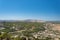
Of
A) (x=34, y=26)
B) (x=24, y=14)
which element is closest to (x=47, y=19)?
(x=34, y=26)

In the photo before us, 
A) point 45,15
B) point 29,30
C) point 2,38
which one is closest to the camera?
Answer: point 2,38

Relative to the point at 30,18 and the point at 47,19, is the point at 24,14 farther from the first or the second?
the point at 47,19

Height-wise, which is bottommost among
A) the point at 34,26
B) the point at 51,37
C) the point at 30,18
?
the point at 51,37

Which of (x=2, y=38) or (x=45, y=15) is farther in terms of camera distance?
(x=45, y=15)

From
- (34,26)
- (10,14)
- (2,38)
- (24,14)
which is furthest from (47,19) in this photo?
(2,38)

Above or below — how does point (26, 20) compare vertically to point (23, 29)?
above

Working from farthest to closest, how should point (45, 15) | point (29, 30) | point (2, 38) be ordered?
point (45, 15) < point (29, 30) < point (2, 38)

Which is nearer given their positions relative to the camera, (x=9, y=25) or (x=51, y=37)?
(x=51, y=37)

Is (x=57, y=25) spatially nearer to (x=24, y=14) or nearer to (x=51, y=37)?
(x=51, y=37)

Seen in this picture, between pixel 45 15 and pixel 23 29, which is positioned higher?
pixel 45 15
